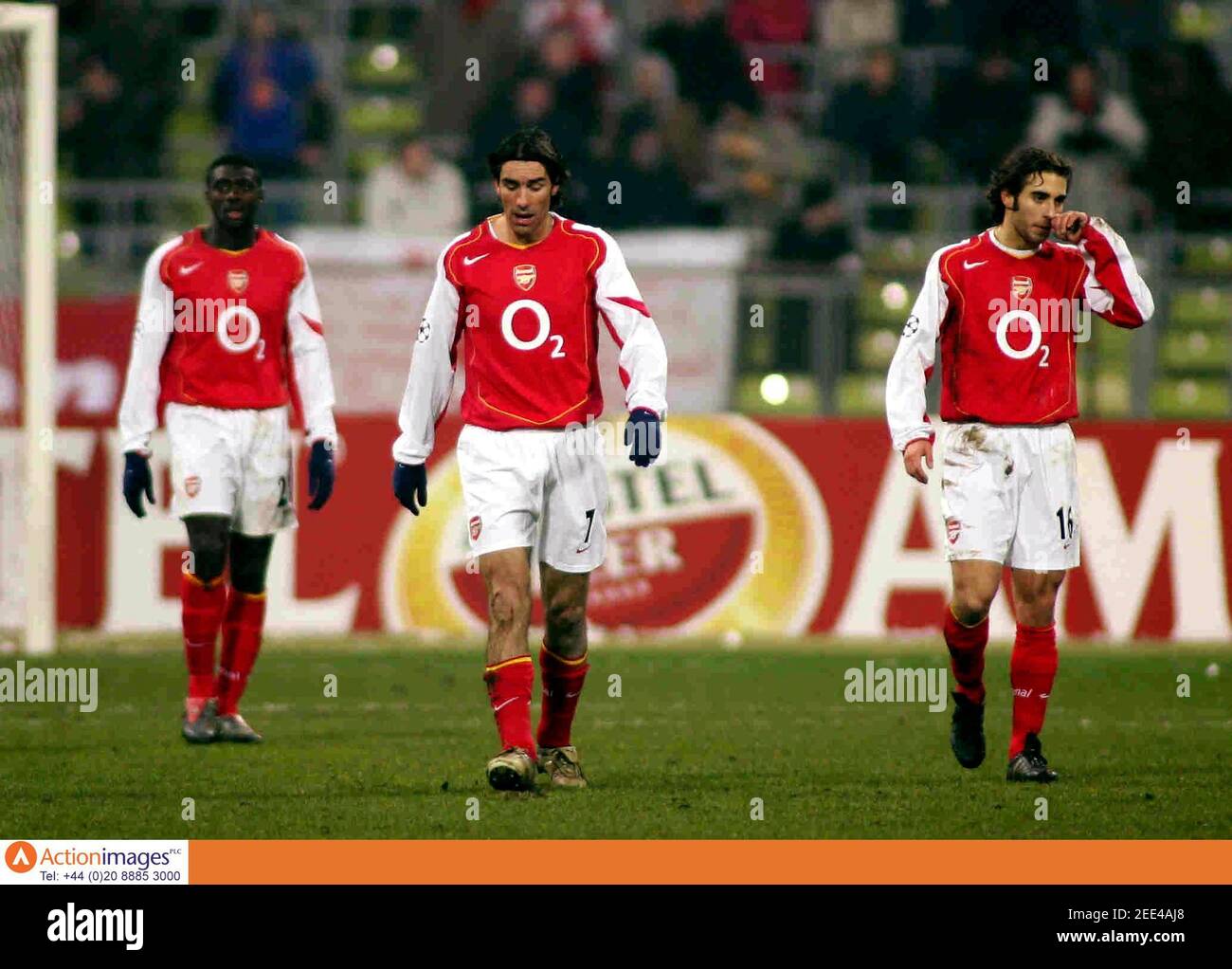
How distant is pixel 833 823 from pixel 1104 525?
21.9 feet

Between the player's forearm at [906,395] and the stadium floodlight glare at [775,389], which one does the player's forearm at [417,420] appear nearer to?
the player's forearm at [906,395]

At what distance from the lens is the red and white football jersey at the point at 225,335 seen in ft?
32.4

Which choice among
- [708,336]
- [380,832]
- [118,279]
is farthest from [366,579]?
[380,832]

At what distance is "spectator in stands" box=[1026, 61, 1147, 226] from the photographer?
16.7 metres

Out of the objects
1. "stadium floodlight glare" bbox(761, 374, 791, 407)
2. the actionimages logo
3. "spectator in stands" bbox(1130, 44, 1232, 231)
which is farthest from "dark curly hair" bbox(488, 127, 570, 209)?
"spectator in stands" bbox(1130, 44, 1232, 231)

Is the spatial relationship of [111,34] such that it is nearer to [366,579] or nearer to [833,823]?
[366,579]

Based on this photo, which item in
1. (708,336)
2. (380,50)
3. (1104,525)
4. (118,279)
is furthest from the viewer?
(380,50)

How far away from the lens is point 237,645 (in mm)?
9977

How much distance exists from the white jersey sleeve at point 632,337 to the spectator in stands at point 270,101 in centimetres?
984

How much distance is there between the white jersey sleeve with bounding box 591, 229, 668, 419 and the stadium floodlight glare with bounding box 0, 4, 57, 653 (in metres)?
5.54

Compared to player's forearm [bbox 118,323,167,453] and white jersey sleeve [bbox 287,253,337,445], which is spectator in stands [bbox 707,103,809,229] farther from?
player's forearm [bbox 118,323,167,453]

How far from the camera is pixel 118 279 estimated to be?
16.6 m
